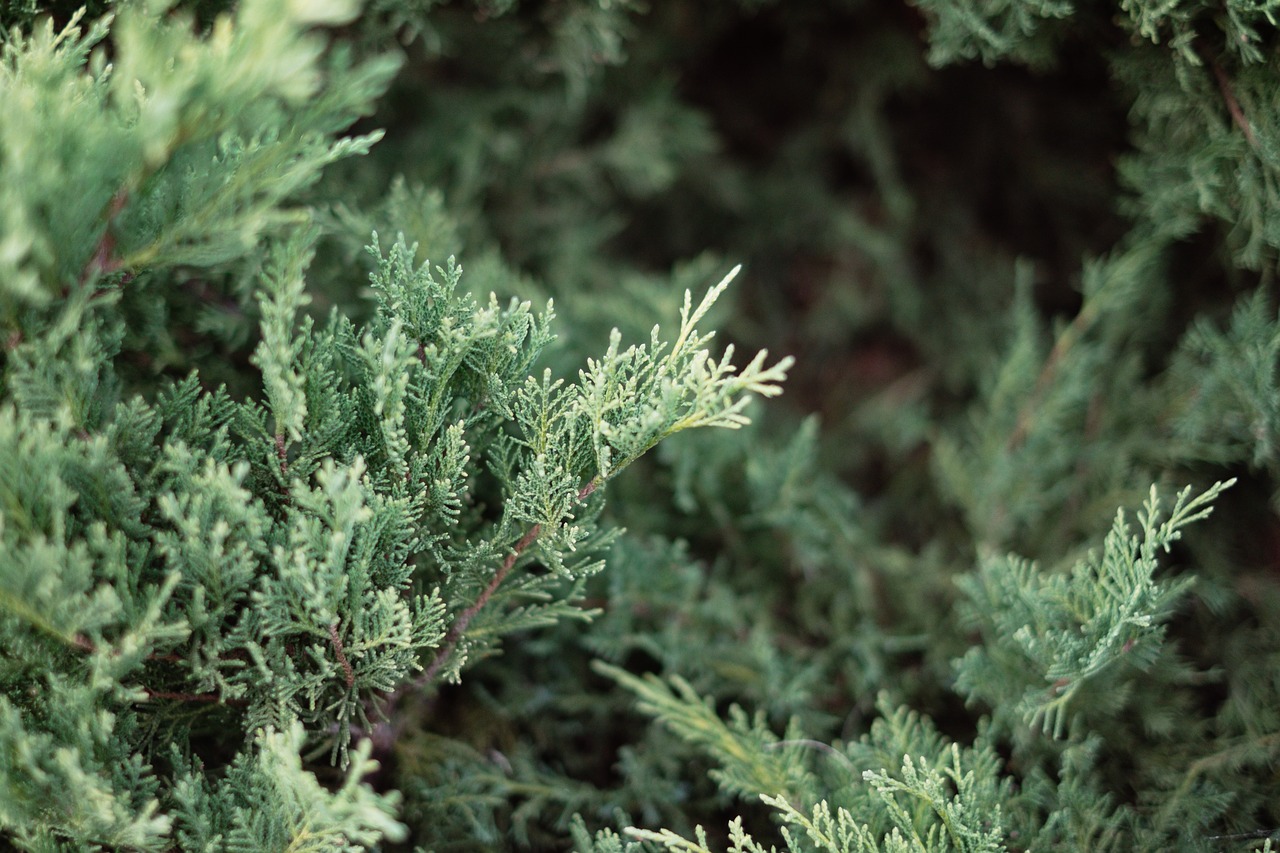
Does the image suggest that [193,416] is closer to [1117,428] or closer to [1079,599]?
[1079,599]

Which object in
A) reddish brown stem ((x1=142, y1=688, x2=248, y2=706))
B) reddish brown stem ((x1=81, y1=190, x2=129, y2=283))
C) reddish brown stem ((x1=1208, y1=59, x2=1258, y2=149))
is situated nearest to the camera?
reddish brown stem ((x1=81, y1=190, x2=129, y2=283))

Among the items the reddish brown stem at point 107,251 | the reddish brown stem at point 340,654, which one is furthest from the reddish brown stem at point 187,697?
the reddish brown stem at point 107,251

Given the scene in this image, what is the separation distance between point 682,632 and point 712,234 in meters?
1.39

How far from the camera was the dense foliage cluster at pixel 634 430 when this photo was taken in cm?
111

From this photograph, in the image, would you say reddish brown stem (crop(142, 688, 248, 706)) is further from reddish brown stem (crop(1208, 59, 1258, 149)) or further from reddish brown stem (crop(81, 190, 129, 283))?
reddish brown stem (crop(1208, 59, 1258, 149))

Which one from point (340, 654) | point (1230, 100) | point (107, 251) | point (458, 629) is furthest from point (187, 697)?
point (1230, 100)

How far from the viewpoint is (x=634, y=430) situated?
3.81ft

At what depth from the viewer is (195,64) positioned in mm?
997

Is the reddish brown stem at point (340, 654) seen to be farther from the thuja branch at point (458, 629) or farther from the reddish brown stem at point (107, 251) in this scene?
the reddish brown stem at point (107, 251)

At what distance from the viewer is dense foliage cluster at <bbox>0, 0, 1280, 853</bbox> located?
43.9 inches

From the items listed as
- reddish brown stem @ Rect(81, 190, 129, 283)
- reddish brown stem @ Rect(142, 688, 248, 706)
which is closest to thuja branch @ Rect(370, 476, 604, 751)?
reddish brown stem @ Rect(142, 688, 248, 706)

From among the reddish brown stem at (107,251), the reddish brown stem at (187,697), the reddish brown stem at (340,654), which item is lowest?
the reddish brown stem at (187,697)

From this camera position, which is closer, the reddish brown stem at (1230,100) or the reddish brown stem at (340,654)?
the reddish brown stem at (340,654)

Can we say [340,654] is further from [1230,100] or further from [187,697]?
[1230,100]
